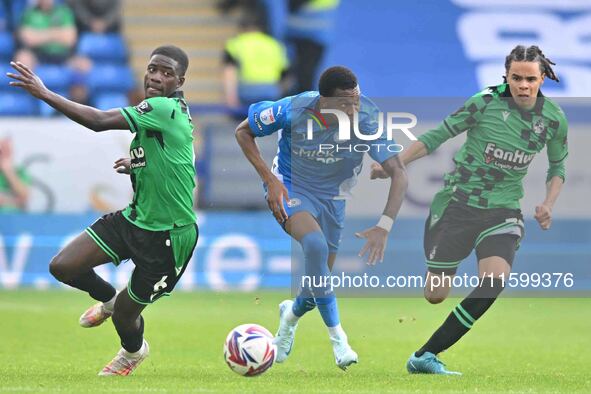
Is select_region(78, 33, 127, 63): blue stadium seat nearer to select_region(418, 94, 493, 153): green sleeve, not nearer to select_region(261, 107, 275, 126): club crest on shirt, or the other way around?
select_region(261, 107, 275, 126): club crest on shirt

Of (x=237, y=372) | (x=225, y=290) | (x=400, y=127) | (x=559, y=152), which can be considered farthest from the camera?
(x=225, y=290)

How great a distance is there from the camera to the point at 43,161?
17.7m

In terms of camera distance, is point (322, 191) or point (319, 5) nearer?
point (322, 191)

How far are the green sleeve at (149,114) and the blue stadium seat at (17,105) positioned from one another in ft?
37.7

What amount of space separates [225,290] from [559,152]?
7.85m

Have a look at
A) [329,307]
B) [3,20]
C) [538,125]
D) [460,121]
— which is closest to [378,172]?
[460,121]

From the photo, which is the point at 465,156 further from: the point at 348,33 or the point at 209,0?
the point at 209,0

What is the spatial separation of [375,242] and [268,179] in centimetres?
93

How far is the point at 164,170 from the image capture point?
363 inches

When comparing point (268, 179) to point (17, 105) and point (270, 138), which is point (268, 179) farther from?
point (17, 105)

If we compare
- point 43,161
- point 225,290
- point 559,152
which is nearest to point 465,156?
point 559,152

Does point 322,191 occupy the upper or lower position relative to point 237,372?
upper

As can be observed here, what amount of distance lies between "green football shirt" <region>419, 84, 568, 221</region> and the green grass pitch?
120 cm

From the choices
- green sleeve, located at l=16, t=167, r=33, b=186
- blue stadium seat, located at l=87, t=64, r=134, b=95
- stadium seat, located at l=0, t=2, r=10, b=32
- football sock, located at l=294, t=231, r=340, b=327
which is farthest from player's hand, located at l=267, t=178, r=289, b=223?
stadium seat, located at l=0, t=2, r=10, b=32
